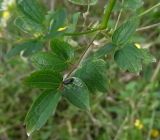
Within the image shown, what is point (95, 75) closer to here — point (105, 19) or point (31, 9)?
point (105, 19)

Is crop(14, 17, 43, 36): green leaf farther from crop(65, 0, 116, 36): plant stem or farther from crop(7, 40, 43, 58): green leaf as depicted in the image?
crop(65, 0, 116, 36): plant stem

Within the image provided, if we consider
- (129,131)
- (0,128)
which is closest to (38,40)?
(129,131)

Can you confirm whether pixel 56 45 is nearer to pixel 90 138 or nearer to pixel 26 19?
pixel 26 19

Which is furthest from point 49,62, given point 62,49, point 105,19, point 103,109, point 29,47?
point 103,109


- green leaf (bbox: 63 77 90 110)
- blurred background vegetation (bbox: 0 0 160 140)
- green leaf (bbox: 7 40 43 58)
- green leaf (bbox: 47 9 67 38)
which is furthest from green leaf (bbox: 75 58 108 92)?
blurred background vegetation (bbox: 0 0 160 140)

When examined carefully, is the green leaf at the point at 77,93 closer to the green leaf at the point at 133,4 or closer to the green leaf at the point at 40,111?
the green leaf at the point at 40,111

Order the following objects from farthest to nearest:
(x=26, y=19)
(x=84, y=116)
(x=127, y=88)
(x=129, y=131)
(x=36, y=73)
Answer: (x=84, y=116), (x=127, y=88), (x=129, y=131), (x=26, y=19), (x=36, y=73)
